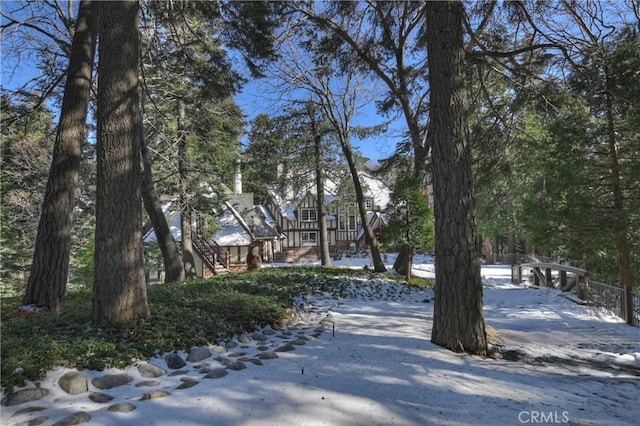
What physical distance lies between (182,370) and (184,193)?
1244 cm

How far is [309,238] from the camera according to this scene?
40.0m

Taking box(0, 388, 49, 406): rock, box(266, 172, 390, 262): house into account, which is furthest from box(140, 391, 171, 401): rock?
box(266, 172, 390, 262): house

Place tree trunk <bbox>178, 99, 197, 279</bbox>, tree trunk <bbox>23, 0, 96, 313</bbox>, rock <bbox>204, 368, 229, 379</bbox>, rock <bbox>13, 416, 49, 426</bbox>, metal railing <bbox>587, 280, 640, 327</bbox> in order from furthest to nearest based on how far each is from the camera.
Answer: tree trunk <bbox>178, 99, 197, 279</bbox>, metal railing <bbox>587, 280, 640, 327</bbox>, tree trunk <bbox>23, 0, 96, 313</bbox>, rock <bbox>204, 368, 229, 379</bbox>, rock <bbox>13, 416, 49, 426</bbox>

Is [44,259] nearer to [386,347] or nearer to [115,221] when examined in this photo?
[115,221]

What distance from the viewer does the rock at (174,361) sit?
3.52 metres

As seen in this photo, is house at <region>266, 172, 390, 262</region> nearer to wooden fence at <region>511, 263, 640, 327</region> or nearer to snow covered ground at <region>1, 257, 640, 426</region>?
wooden fence at <region>511, 263, 640, 327</region>

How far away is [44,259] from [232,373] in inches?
143

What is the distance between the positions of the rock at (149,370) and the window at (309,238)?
1427 inches

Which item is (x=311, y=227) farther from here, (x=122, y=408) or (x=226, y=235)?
(x=122, y=408)

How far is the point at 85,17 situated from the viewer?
616 centimetres

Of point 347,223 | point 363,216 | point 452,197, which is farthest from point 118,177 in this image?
point 347,223

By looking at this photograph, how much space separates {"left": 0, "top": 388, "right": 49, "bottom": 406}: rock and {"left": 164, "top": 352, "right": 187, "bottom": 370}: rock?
99cm

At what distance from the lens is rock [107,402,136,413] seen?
253 cm

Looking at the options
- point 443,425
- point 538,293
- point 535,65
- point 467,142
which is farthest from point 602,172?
point 443,425
